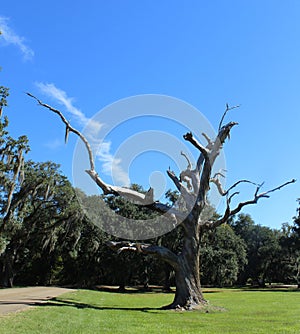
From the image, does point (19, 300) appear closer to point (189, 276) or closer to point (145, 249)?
point (145, 249)

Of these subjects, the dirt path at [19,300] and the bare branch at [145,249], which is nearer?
the dirt path at [19,300]

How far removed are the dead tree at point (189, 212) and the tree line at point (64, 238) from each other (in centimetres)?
724

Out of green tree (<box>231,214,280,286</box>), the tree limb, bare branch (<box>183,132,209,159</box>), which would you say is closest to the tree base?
the tree limb

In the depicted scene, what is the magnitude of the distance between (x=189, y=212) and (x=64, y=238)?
70.3ft

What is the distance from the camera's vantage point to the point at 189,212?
703 inches

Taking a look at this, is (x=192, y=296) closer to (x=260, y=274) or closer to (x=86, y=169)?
(x=86, y=169)

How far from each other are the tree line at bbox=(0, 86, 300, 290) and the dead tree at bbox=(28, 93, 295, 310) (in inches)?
285

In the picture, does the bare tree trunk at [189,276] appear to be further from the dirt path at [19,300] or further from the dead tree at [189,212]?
the dirt path at [19,300]

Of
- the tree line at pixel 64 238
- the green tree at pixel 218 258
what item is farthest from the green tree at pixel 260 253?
the green tree at pixel 218 258

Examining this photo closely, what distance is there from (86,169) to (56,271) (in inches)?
1366

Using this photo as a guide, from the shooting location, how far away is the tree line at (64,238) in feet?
94.1

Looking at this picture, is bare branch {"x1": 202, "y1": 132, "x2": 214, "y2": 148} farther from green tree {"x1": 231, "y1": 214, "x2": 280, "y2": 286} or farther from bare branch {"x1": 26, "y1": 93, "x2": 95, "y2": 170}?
green tree {"x1": 231, "y1": 214, "x2": 280, "y2": 286}

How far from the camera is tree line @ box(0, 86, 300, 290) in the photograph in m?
28.7

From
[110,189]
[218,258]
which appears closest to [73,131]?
[110,189]
